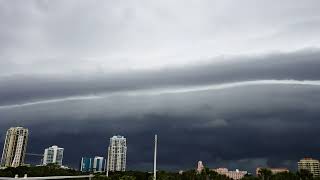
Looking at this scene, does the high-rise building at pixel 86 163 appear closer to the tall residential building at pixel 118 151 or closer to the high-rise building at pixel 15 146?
the high-rise building at pixel 15 146

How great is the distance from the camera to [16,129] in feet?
520

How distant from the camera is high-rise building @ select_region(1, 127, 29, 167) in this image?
494 feet

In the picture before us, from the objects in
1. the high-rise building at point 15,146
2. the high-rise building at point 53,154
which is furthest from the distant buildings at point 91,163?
the high-rise building at point 15,146

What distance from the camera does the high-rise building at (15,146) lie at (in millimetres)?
150625

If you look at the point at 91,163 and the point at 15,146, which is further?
the point at 91,163

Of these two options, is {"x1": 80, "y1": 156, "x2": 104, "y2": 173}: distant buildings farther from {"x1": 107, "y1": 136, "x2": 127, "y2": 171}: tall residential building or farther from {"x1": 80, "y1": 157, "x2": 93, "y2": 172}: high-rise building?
{"x1": 107, "y1": 136, "x2": 127, "y2": 171}: tall residential building

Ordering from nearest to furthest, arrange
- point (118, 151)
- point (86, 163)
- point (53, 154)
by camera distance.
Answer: point (118, 151)
point (53, 154)
point (86, 163)

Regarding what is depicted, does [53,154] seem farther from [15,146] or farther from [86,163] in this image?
[15,146]

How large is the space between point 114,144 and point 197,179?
63.0 metres

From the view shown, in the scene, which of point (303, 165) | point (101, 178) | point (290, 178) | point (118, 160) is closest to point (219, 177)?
point (290, 178)

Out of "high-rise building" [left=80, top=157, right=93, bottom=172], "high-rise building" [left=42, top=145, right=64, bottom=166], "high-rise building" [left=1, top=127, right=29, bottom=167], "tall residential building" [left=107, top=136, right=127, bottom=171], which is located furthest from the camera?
"high-rise building" [left=80, top=157, right=93, bottom=172]

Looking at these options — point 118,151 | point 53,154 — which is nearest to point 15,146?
point 53,154

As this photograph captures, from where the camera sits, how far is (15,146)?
15562cm

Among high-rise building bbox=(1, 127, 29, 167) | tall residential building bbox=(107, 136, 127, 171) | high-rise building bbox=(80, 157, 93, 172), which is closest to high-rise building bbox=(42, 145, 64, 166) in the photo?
high-rise building bbox=(80, 157, 93, 172)
